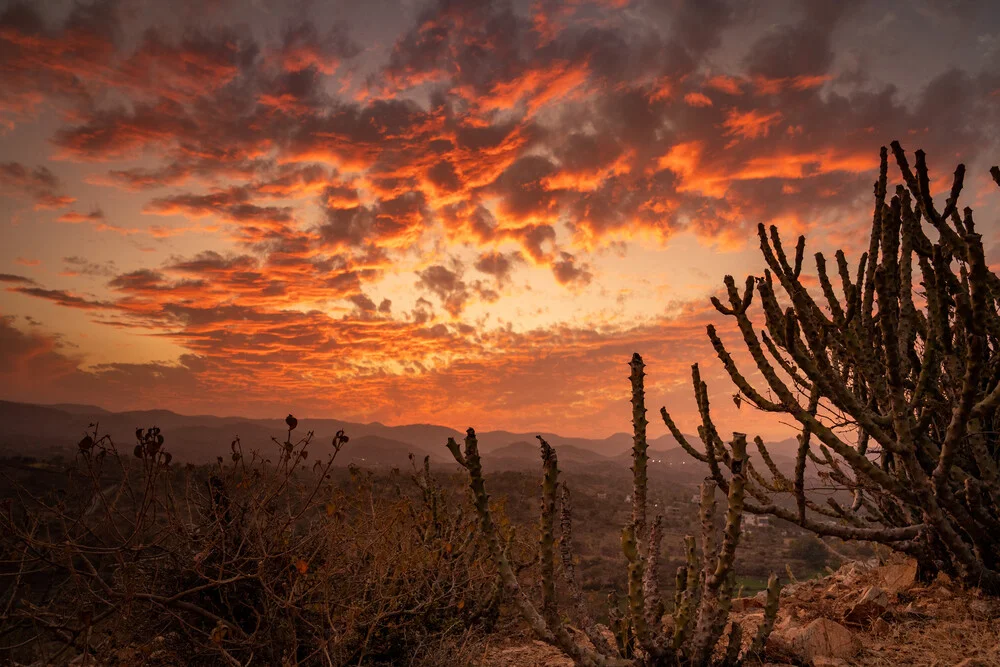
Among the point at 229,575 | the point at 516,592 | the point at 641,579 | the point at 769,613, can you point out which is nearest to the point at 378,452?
the point at 229,575

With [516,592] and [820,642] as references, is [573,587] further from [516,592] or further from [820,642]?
[820,642]

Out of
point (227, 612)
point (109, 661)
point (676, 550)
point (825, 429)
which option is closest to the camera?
point (825, 429)

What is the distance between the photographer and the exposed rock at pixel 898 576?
208 inches

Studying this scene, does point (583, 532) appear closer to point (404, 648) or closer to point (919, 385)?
point (404, 648)

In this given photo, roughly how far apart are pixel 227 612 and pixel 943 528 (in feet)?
20.5

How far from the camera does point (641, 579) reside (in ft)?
9.34

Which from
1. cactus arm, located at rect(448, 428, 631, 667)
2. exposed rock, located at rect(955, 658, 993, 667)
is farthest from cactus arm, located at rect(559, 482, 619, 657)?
exposed rock, located at rect(955, 658, 993, 667)

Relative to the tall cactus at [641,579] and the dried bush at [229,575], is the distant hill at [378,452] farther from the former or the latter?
the tall cactus at [641,579]

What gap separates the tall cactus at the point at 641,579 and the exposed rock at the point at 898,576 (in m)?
3.09

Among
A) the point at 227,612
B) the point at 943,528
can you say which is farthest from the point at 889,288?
the point at 227,612

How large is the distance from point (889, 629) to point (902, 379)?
241 cm

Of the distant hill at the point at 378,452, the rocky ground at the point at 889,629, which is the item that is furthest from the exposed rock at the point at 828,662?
the distant hill at the point at 378,452

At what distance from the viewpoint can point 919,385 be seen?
3.64 m

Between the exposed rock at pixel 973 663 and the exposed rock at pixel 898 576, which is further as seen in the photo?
the exposed rock at pixel 898 576
